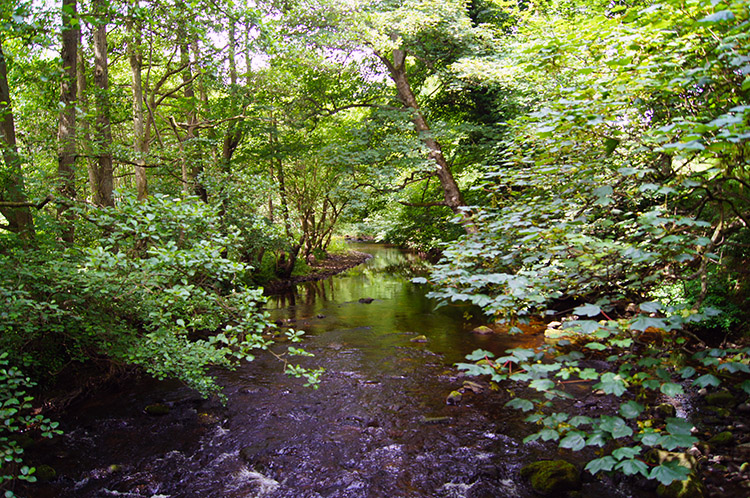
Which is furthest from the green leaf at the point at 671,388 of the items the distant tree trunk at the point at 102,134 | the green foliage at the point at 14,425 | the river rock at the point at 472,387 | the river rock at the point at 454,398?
the distant tree trunk at the point at 102,134

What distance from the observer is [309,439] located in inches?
237

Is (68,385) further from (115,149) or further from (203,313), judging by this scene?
(115,149)

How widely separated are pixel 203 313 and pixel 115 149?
454 cm

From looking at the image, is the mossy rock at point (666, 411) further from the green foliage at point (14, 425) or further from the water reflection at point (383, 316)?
the green foliage at point (14, 425)

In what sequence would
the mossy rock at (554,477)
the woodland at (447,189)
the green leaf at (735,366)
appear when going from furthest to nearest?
the mossy rock at (554,477) < the woodland at (447,189) < the green leaf at (735,366)

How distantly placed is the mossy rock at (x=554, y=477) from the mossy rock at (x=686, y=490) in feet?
2.65

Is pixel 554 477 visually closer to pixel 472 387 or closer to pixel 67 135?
pixel 472 387

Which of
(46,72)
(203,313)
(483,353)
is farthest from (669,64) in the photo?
(46,72)

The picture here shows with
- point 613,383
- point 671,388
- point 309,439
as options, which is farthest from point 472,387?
point 671,388

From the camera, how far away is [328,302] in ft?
50.0

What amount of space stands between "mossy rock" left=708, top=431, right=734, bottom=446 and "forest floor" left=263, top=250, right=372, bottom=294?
14.1 metres

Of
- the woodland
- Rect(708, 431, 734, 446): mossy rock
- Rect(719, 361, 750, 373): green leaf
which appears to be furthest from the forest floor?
Rect(719, 361, 750, 373): green leaf

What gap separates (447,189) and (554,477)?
33.1 feet

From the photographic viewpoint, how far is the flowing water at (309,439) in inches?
197
